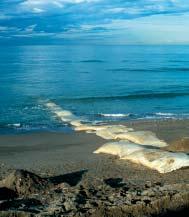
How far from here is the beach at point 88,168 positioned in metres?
13.9

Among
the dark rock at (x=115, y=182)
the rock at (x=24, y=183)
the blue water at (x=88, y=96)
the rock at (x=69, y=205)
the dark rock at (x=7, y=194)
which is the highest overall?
the rock at (x=69, y=205)

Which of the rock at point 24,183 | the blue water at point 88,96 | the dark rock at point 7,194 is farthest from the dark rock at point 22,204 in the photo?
the blue water at point 88,96

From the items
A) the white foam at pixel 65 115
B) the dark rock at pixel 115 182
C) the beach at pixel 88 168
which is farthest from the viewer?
the white foam at pixel 65 115

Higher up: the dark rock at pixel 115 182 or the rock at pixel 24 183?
the rock at pixel 24 183

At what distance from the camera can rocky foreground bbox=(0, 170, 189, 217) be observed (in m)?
13.2

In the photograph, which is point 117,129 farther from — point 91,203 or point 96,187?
point 91,203

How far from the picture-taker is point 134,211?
13.4 metres

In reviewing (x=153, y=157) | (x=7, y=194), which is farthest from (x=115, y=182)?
(x=7, y=194)

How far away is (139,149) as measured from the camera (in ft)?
68.0

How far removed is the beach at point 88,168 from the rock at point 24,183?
39 centimetres

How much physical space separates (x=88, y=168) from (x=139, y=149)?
7.00ft

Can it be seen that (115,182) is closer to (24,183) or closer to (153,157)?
(153,157)

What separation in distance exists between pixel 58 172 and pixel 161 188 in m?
5.20

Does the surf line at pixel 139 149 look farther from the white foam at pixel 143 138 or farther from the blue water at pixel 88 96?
the blue water at pixel 88 96
